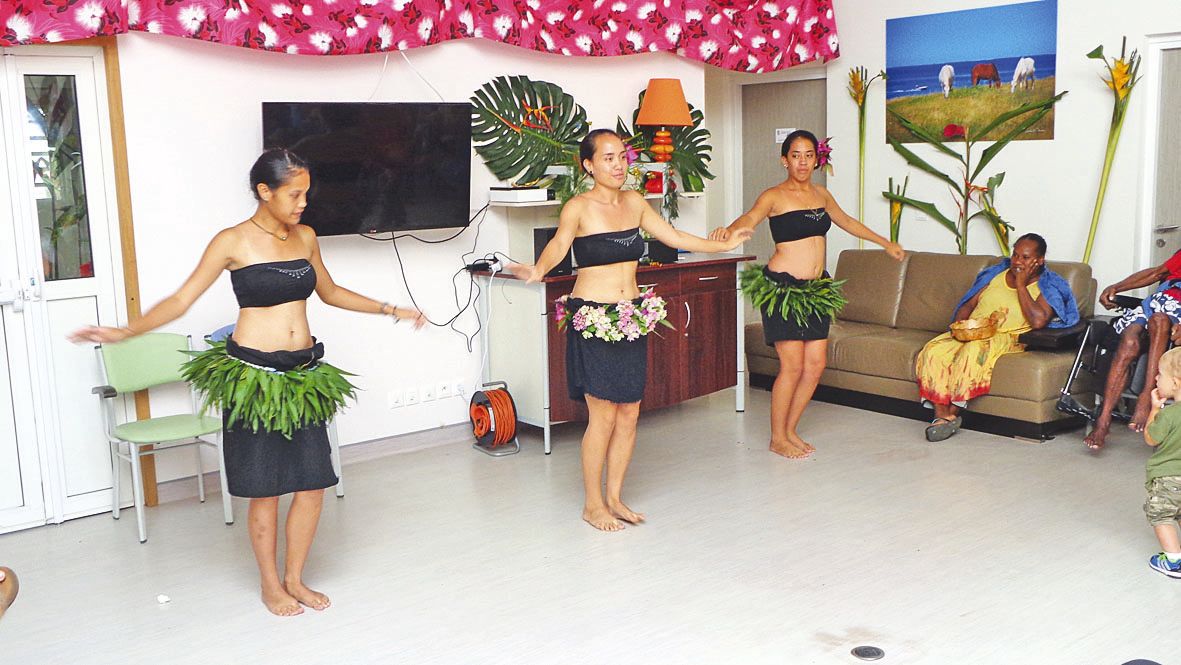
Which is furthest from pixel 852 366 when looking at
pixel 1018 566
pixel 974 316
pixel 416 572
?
pixel 416 572

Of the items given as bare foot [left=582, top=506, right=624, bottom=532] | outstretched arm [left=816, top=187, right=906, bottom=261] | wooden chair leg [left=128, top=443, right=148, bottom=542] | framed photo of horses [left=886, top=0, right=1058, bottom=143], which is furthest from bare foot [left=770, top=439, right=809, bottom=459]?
wooden chair leg [left=128, top=443, right=148, bottom=542]

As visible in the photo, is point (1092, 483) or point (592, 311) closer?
point (592, 311)

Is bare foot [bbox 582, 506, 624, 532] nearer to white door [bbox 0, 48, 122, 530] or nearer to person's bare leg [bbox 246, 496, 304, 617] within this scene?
person's bare leg [bbox 246, 496, 304, 617]

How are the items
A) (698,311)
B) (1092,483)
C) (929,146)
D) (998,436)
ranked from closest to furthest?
(1092,483)
(998,436)
(698,311)
(929,146)

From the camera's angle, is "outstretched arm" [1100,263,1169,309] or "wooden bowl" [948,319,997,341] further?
"wooden bowl" [948,319,997,341]

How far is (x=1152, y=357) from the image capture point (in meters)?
5.59

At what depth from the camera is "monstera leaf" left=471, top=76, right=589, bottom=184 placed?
20.1 feet

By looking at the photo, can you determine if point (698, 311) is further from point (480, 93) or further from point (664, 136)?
point (480, 93)

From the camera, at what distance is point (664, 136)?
671cm

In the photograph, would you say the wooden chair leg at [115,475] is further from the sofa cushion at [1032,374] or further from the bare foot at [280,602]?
the sofa cushion at [1032,374]

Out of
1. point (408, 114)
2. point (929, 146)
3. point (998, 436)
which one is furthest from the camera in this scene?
point (929, 146)

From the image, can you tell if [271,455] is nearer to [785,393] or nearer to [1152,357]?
[785,393]

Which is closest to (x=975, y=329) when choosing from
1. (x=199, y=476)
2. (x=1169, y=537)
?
(x=1169, y=537)

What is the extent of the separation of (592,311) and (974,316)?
276 cm
